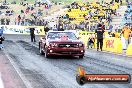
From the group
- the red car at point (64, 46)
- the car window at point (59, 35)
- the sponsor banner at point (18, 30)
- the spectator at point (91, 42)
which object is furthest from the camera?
the sponsor banner at point (18, 30)

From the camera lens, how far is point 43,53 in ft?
70.8

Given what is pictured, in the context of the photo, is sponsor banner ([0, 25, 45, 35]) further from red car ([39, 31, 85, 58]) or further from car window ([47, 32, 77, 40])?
red car ([39, 31, 85, 58])

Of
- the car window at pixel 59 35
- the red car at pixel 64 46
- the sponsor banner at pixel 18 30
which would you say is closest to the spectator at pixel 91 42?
the car window at pixel 59 35

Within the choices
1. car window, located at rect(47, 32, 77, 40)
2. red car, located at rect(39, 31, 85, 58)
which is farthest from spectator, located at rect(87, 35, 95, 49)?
red car, located at rect(39, 31, 85, 58)

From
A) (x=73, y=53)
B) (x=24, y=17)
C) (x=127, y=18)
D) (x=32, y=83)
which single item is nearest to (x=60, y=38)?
(x=73, y=53)

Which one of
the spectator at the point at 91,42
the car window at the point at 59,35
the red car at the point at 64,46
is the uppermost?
the car window at the point at 59,35

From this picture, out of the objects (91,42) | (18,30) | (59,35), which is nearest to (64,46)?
(59,35)

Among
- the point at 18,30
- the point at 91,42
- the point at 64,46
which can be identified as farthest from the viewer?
the point at 18,30

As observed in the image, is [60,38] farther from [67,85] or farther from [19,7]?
[19,7]

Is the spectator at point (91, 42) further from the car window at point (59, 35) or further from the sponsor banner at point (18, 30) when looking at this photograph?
the sponsor banner at point (18, 30)

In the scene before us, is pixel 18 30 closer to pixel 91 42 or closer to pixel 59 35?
pixel 91 42

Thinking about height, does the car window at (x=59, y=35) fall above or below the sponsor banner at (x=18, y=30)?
above

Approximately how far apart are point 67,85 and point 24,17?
159 ft

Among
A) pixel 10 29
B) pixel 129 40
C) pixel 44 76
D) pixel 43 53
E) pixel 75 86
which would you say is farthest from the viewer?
pixel 10 29
